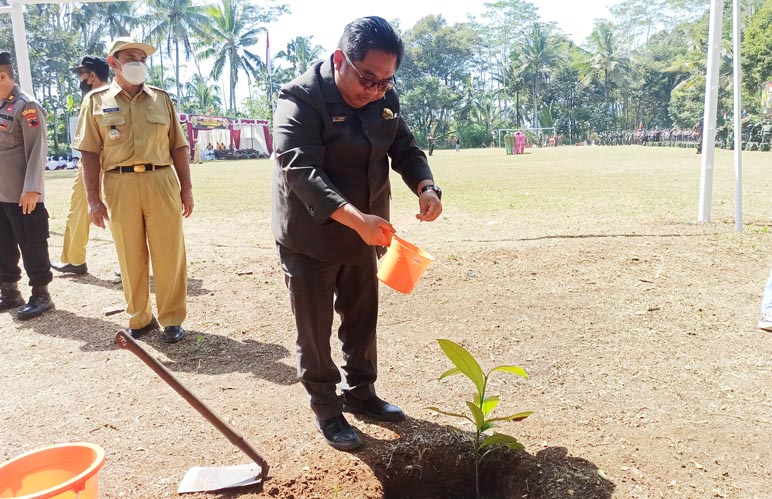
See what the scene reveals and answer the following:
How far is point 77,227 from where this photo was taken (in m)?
6.23

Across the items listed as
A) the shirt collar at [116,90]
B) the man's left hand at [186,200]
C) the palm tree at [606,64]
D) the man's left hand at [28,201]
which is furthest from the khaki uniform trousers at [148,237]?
the palm tree at [606,64]

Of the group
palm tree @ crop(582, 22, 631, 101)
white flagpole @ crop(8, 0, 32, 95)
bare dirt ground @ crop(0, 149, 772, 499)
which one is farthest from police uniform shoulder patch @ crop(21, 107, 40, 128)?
palm tree @ crop(582, 22, 631, 101)

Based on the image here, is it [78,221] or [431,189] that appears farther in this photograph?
[78,221]

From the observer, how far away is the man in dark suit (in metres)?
2.37

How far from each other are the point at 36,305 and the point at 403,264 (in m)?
4.15

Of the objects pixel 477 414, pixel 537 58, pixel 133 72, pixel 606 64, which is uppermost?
pixel 537 58

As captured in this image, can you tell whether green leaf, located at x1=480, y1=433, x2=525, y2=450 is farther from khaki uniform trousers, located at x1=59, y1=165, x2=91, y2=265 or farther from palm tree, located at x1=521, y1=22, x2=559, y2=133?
palm tree, located at x1=521, y1=22, x2=559, y2=133

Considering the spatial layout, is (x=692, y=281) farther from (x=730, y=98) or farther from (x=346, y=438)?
(x=730, y=98)

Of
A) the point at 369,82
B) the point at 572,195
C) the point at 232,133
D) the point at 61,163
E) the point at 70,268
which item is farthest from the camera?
the point at 232,133

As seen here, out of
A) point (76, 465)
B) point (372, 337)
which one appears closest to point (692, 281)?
point (372, 337)

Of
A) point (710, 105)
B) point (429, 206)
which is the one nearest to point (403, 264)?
point (429, 206)

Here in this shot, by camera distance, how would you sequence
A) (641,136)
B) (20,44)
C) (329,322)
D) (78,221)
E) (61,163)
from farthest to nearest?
(641,136) → (61,163) → (20,44) → (78,221) → (329,322)

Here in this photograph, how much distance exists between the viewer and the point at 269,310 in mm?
5059

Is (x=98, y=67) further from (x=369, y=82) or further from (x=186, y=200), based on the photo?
(x=369, y=82)
